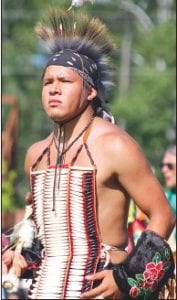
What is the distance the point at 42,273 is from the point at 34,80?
97.3 ft

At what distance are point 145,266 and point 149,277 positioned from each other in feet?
0.17

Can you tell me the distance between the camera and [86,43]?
19.1ft

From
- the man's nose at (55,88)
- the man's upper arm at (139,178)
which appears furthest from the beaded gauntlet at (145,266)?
the man's nose at (55,88)

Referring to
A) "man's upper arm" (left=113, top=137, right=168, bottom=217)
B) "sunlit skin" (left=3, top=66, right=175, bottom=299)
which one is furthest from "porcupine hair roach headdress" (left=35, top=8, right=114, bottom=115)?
"man's upper arm" (left=113, top=137, right=168, bottom=217)

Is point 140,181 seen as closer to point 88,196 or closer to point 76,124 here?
point 88,196

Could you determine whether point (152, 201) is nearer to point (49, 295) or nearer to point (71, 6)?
point (49, 295)

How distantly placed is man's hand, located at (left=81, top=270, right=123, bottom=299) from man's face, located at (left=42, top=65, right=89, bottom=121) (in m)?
0.74

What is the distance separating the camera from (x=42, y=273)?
222 inches

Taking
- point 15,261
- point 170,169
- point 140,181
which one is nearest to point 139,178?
point 140,181

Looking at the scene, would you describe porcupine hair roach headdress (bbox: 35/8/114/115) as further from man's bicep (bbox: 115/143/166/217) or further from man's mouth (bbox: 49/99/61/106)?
man's bicep (bbox: 115/143/166/217)

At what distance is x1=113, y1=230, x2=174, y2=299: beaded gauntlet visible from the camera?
5.31 meters

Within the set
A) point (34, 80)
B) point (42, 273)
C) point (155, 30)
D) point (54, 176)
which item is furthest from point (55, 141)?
point (34, 80)

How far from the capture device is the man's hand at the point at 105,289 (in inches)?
206

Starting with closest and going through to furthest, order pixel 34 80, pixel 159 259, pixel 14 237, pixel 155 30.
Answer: pixel 159 259 < pixel 14 237 < pixel 155 30 < pixel 34 80
